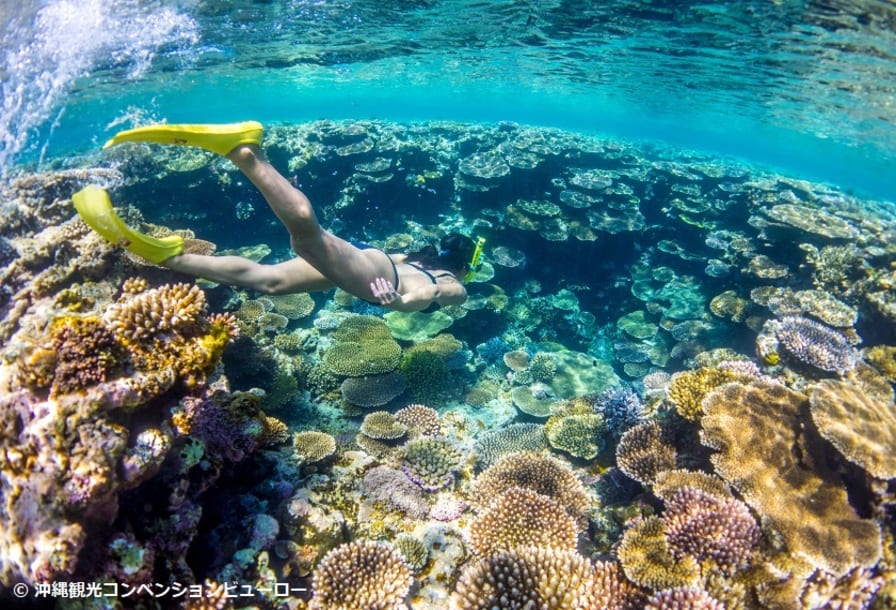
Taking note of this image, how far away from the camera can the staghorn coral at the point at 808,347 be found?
7391 millimetres

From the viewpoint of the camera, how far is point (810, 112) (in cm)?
2881

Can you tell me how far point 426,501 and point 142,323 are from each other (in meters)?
3.80

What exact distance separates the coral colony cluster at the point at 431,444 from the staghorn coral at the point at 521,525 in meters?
0.02

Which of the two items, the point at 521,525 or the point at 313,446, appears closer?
the point at 521,525

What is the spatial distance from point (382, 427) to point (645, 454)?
3.67 meters

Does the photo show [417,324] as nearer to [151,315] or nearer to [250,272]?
[250,272]

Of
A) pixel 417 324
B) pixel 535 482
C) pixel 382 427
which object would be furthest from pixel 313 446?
pixel 417 324

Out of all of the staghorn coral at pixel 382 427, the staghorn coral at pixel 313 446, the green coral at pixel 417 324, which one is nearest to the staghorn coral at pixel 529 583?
the staghorn coral at pixel 313 446

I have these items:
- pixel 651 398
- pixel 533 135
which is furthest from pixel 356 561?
pixel 533 135

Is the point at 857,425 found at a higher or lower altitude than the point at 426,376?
higher

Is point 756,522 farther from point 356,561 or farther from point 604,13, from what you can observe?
point 604,13

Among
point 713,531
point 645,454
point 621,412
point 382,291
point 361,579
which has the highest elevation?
point 382,291

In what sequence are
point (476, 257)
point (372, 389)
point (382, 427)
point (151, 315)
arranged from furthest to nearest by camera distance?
point (372, 389) < point (476, 257) < point (382, 427) < point (151, 315)

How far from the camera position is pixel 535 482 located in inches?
207
